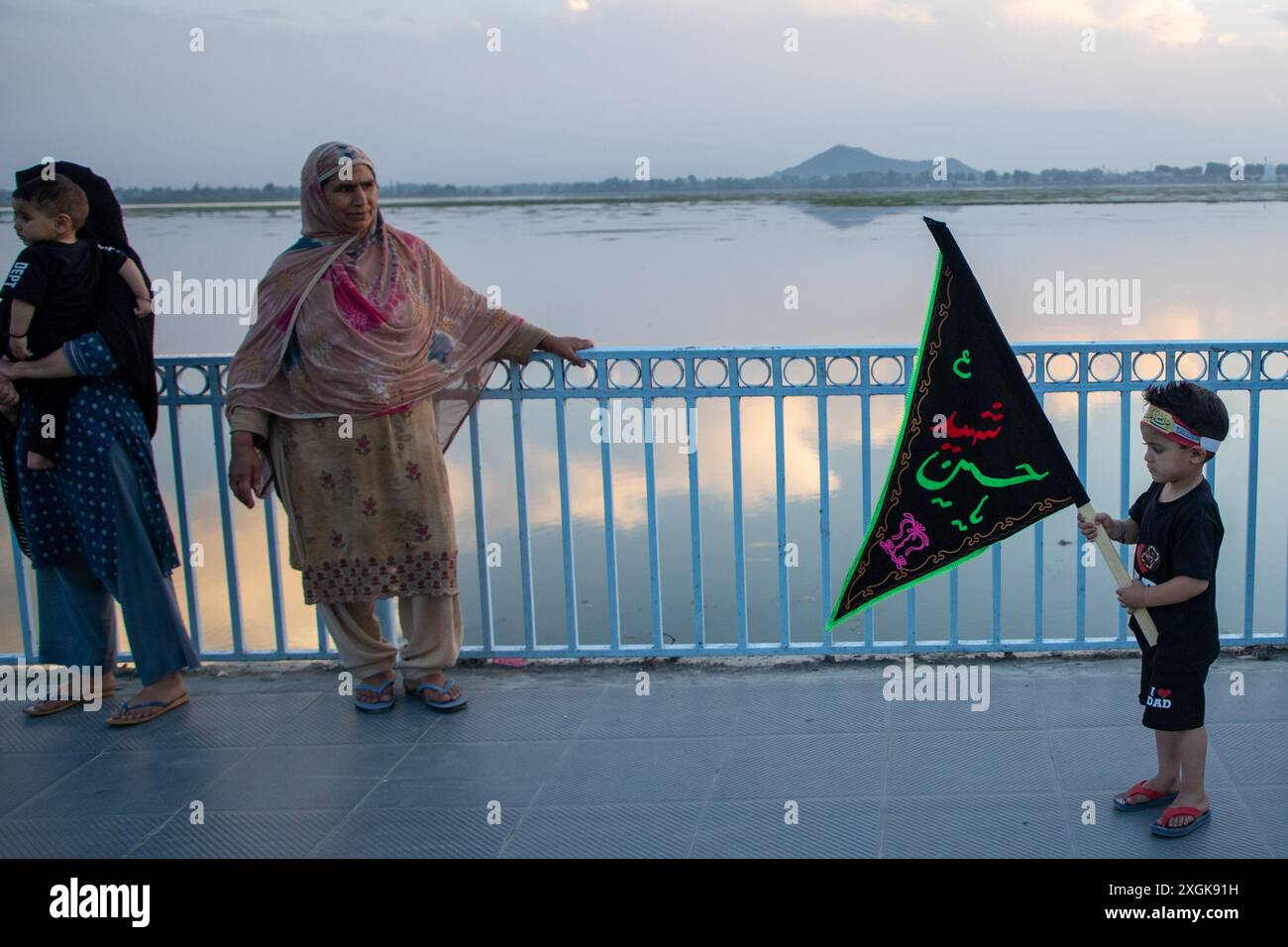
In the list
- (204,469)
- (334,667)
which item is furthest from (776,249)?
(334,667)

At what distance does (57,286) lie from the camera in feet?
12.8

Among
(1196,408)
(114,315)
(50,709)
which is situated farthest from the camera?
(50,709)

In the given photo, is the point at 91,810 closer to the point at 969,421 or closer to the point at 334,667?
the point at 334,667

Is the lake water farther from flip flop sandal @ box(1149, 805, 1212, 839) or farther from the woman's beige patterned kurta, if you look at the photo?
flip flop sandal @ box(1149, 805, 1212, 839)

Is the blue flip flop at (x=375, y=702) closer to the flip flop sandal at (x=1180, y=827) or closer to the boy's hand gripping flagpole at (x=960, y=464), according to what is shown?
the boy's hand gripping flagpole at (x=960, y=464)

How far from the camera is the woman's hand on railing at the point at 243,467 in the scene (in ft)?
12.7

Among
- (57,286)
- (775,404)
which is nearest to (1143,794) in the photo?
(775,404)

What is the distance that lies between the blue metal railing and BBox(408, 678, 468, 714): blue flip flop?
1.11 ft

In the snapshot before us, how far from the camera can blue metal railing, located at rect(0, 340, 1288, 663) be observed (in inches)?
159

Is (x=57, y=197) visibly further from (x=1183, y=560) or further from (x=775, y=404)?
(x=1183, y=560)

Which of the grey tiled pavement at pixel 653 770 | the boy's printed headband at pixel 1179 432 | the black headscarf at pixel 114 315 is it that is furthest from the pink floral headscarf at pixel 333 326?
the boy's printed headband at pixel 1179 432

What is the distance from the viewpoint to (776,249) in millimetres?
27016

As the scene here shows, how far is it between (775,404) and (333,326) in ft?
4.68

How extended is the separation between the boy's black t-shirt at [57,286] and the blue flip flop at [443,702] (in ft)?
5.11
